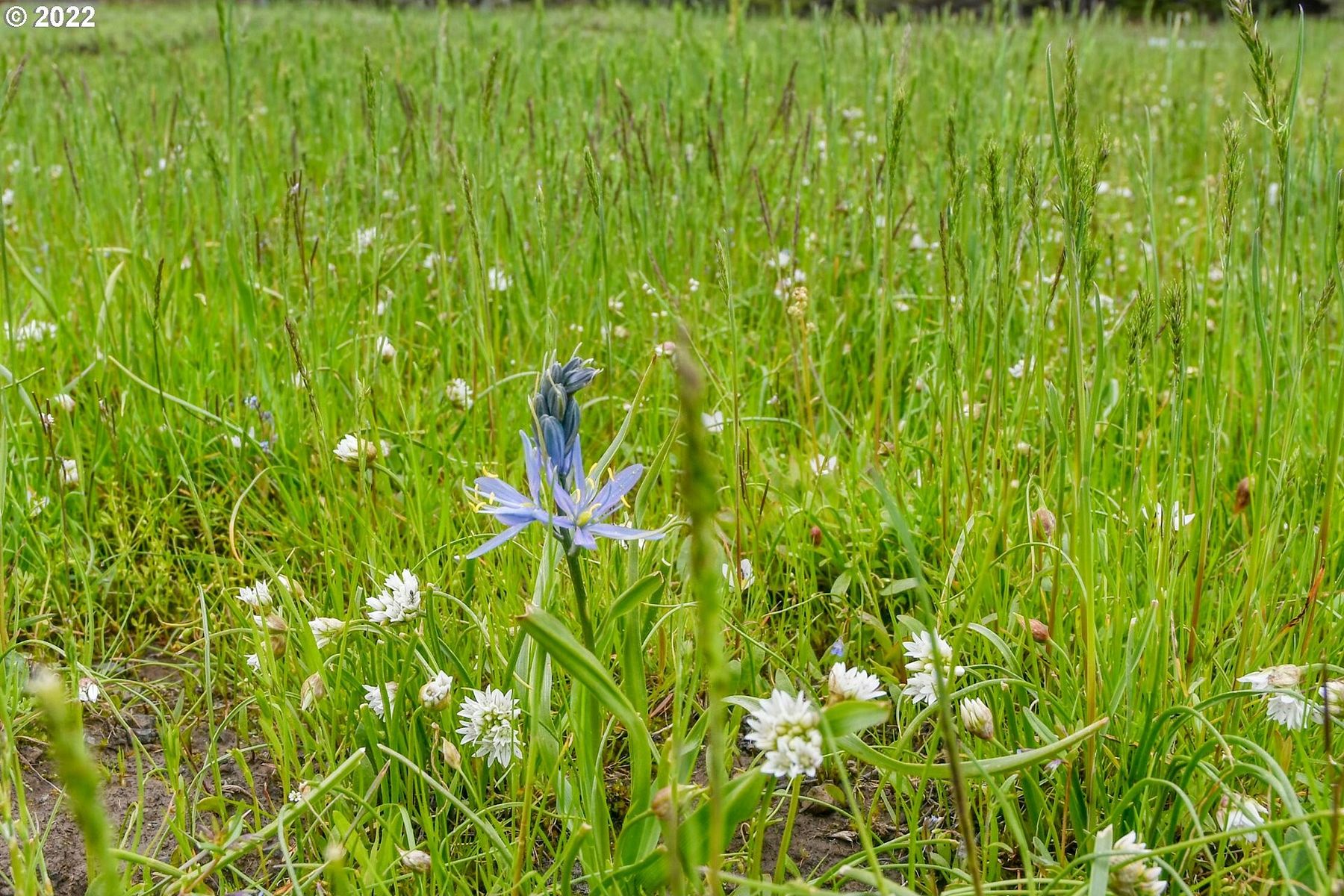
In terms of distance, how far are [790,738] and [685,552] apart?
1.45 ft

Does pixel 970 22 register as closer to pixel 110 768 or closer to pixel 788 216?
pixel 788 216

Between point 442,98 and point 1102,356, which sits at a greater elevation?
point 442,98

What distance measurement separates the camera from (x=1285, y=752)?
1068 mm

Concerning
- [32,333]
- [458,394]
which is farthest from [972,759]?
[32,333]

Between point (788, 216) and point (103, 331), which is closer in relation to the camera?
point (103, 331)

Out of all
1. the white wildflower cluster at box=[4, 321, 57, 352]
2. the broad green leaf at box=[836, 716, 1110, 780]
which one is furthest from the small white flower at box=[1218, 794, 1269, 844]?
the white wildflower cluster at box=[4, 321, 57, 352]

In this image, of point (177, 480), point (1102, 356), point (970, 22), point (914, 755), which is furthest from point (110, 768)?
point (970, 22)

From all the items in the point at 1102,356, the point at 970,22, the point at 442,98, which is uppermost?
the point at 970,22

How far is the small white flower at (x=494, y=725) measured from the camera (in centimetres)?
112

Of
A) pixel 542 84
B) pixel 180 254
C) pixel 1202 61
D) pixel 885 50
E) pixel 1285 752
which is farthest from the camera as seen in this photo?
pixel 1202 61

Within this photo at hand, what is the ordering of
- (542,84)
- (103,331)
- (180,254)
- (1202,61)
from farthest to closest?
1. (1202,61)
2. (542,84)
3. (180,254)
4. (103,331)

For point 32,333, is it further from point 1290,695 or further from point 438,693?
point 1290,695

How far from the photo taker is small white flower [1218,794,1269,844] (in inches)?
36.7

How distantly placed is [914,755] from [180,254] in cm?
194
